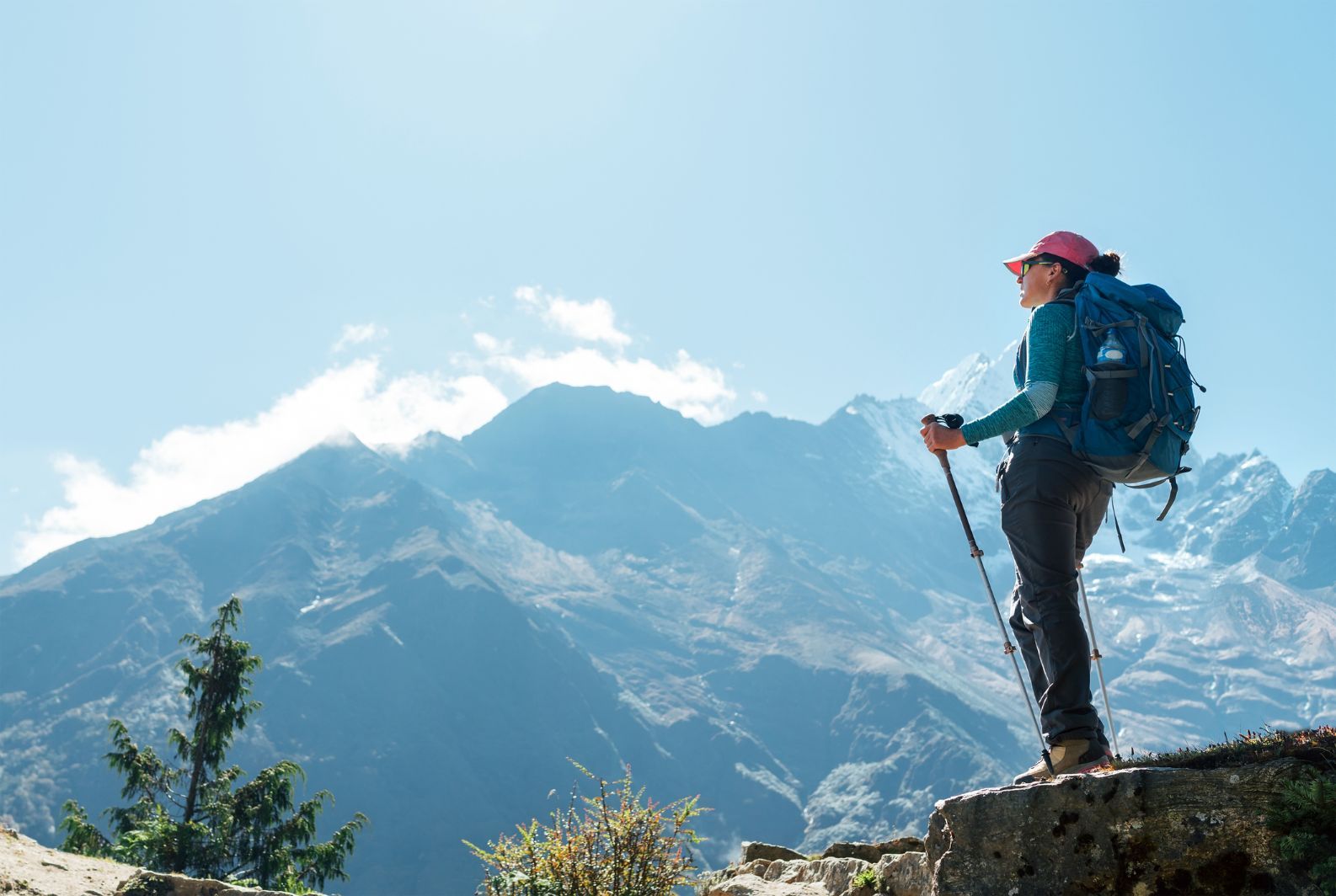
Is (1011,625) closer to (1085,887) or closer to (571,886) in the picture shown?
(1085,887)

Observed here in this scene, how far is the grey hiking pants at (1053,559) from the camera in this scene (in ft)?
19.5

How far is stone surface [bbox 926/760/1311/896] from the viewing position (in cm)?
494

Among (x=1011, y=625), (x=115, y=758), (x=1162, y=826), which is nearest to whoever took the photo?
(x=1162, y=826)

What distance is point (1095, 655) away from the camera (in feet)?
19.9

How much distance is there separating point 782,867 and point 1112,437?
238 inches

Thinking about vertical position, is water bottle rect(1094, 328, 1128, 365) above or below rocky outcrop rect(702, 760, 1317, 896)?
above

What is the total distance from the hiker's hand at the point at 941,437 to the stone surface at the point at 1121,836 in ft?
6.48

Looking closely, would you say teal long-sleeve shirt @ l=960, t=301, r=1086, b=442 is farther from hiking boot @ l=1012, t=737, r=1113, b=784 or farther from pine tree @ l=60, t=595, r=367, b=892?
pine tree @ l=60, t=595, r=367, b=892

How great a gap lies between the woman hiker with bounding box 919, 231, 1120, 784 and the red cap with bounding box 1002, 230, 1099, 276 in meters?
0.44

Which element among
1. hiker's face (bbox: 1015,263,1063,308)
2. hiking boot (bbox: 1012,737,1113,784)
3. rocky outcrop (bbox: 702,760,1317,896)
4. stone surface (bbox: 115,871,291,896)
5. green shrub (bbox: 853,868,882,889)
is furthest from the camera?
stone surface (bbox: 115,871,291,896)

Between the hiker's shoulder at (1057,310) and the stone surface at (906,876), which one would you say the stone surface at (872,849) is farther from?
the hiker's shoulder at (1057,310)

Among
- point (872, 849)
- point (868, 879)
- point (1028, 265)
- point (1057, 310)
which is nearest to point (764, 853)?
point (872, 849)

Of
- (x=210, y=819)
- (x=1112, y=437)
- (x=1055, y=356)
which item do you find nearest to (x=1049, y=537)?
(x=1112, y=437)

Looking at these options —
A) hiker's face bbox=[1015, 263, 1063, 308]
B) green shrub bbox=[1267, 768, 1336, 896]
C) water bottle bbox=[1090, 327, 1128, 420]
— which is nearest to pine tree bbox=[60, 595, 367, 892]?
hiker's face bbox=[1015, 263, 1063, 308]
